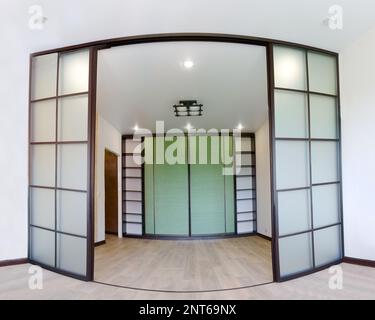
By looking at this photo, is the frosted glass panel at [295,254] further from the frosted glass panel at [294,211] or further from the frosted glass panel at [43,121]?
the frosted glass panel at [43,121]

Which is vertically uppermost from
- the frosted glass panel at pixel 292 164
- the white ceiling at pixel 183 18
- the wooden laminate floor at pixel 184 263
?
the white ceiling at pixel 183 18

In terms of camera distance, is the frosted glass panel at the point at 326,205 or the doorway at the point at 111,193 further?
the doorway at the point at 111,193

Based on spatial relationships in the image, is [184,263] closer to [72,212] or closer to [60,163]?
[72,212]

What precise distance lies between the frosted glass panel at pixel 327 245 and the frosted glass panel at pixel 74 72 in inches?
144

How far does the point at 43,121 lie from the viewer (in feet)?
11.8

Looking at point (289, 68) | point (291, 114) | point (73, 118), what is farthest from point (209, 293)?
point (289, 68)

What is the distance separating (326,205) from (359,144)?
3.17 ft

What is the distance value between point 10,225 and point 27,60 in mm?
2376

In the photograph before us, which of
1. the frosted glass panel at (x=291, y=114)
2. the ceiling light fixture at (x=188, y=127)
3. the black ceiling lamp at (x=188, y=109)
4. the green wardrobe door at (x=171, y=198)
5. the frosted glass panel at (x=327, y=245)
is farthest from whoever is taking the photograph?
the green wardrobe door at (x=171, y=198)

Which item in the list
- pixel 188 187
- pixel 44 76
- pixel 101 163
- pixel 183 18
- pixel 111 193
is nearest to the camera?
pixel 183 18

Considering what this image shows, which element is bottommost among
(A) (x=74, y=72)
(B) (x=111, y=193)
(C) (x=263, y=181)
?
(B) (x=111, y=193)

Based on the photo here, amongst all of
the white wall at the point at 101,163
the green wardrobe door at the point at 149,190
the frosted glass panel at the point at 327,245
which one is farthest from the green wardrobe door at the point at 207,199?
the frosted glass panel at the point at 327,245

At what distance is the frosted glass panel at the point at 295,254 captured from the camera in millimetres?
3137

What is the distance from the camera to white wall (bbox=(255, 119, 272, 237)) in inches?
222
